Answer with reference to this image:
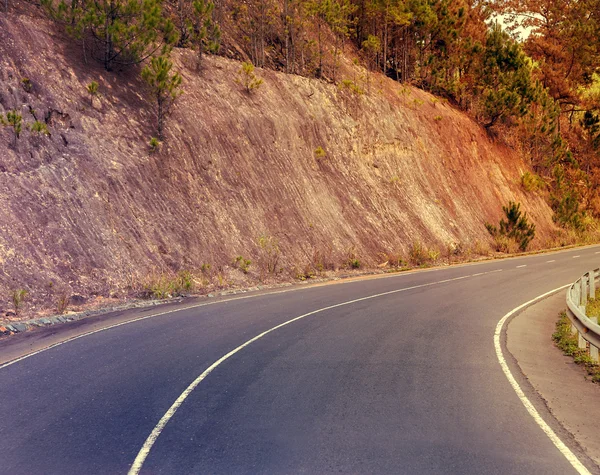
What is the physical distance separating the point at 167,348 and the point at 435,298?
8638 mm

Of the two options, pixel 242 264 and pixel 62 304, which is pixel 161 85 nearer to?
pixel 242 264

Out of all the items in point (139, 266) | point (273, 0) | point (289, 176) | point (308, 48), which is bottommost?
point (139, 266)

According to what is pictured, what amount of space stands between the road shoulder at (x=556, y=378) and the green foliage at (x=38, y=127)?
15415mm

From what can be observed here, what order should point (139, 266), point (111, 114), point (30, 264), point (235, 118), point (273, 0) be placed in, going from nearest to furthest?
point (30, 264), point (139, 266), point (111, 114), point (235, 118), point (273, 0)

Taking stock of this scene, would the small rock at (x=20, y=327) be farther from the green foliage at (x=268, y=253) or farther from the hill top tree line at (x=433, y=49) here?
the hill top tree line at (x=433, y=49)

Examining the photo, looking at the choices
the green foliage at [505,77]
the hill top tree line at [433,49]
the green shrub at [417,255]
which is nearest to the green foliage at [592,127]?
the hill top tree line at [433,49]

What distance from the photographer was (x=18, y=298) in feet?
43.0

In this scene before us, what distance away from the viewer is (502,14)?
181 feet

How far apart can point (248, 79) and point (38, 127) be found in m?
12.5

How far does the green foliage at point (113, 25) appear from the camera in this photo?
21.4m

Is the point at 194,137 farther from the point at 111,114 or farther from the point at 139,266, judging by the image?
the point at 139,266

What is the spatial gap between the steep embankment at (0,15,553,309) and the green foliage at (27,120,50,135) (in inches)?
8.5

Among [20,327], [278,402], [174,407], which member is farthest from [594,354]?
[20,327]

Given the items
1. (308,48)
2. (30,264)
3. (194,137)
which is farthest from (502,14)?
(30,264)
